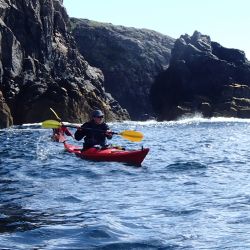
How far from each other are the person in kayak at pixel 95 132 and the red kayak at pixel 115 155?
0.56 m

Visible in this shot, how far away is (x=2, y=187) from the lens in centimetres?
1305

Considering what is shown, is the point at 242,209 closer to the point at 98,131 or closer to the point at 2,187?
the point at 2,187

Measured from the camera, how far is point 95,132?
20.5 meters

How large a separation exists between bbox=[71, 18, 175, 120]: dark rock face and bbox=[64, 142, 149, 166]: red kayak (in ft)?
424

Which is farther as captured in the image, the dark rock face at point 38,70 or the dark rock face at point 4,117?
the dark rock face at point 38,70

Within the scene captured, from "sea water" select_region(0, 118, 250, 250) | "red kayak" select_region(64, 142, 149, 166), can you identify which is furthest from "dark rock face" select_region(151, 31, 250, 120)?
"sea water" select_region(0, 118, 250, 250)

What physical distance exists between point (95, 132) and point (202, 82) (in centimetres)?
9508

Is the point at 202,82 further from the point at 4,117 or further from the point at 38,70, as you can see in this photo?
the point at 4,117

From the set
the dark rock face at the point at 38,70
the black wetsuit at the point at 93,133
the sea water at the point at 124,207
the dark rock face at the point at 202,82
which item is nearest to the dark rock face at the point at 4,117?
the dark rock face at the point at 38,70

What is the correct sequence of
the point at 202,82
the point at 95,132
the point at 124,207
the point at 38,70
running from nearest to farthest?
1. the point at 124,207
2. the point at 95,132
3. the point at 38,70
4. the point at 202,82

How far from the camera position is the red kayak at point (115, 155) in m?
18.9

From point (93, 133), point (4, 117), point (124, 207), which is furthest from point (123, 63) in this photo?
point (124, 207)

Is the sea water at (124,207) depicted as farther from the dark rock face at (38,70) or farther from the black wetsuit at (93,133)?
the dark rock face at (38,70)

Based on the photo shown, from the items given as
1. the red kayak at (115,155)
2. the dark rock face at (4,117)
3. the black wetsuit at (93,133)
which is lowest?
the dark rock face at (4,117)
